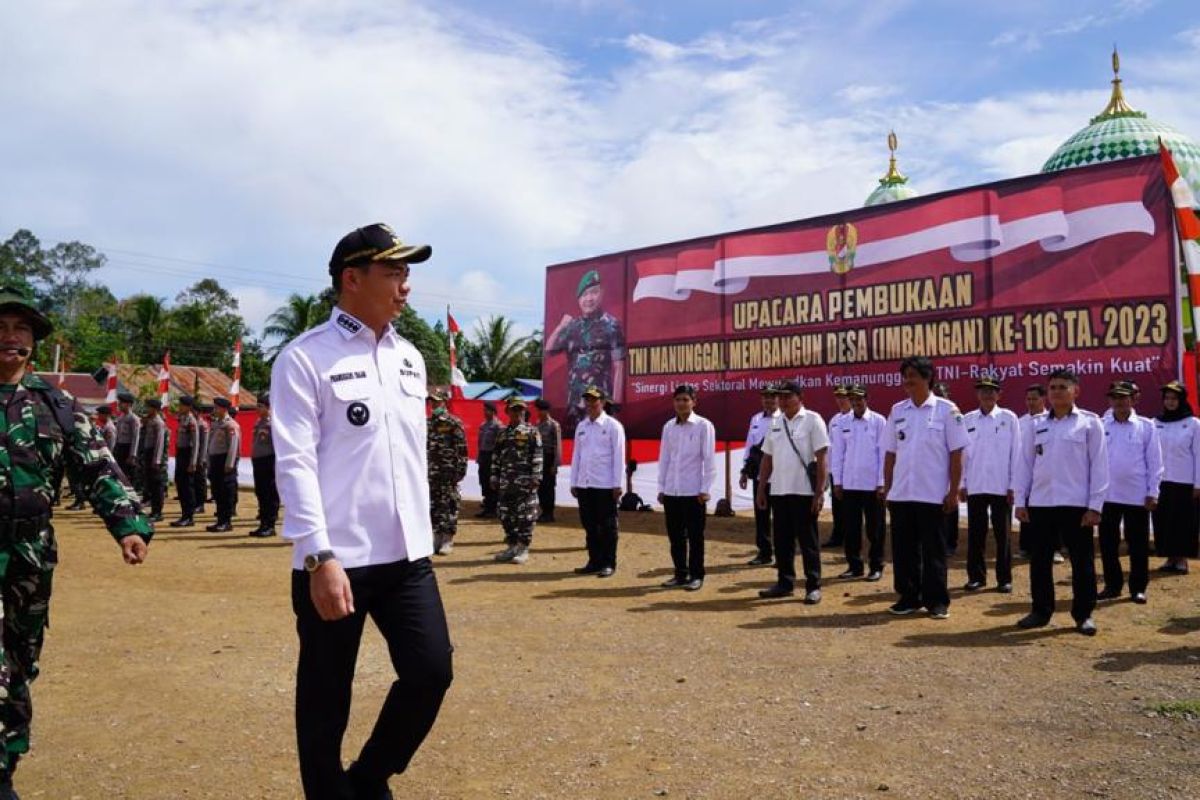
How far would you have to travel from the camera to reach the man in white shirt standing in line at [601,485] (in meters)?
9.78

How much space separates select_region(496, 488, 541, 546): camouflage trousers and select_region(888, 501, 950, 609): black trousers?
4.38m

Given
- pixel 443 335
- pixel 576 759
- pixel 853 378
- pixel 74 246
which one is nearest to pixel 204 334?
pixel 443 335

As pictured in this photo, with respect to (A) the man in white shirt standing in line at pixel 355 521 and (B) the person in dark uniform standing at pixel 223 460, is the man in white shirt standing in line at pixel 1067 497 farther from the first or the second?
(B) the person in dark uniform standing at pixel 223 460

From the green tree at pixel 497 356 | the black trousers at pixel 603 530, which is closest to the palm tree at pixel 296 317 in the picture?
the green tree at pixel 497 356

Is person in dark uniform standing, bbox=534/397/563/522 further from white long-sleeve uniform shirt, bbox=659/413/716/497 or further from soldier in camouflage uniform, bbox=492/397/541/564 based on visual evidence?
white long-sleeve uniform shirt, bbox=659/413/716/497

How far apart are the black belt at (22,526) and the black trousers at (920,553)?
19.7ft

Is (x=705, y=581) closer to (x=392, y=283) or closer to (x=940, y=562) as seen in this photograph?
(x=940, y=562)

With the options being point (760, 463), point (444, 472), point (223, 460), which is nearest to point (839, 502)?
point (760, 463)

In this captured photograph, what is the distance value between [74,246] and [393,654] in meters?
74.9

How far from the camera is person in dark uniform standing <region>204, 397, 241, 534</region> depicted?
1386cm

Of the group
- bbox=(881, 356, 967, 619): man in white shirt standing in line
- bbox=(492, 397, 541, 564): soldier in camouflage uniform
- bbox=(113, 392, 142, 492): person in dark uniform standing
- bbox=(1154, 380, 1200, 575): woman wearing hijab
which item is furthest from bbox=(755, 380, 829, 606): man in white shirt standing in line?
bbox=(113, 392, 142, 492): person in dark uniform standing

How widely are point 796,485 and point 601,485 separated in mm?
2378

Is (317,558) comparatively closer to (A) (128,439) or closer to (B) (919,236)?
(B) (919,236)

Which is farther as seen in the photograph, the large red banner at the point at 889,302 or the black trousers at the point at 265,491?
the black trousers at the point at 265,491
